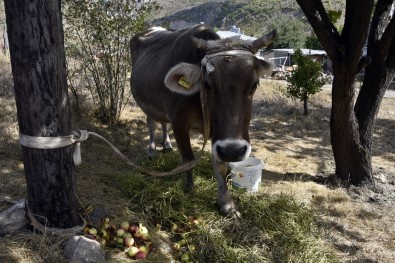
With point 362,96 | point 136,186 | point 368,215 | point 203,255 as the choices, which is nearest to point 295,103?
point 362,96

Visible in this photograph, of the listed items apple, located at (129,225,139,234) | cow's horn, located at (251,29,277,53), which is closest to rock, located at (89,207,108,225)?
apple, located at (129,225,139,234)

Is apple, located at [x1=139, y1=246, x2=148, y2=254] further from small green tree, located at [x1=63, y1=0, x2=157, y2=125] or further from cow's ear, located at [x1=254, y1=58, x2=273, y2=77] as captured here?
small green tree, located at [x1=63, y1=0, x2=157, y2=125]

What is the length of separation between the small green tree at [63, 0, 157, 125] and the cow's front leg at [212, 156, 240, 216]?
356cm

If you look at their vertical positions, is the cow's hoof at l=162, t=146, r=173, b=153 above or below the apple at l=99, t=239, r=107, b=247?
below

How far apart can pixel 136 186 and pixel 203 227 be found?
95 cm

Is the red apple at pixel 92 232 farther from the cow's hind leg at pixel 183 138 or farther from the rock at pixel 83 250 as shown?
the cow's hind leg at pixel 183 138

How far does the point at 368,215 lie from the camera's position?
4.25 meters

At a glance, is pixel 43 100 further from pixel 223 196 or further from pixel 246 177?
pixel 246 177

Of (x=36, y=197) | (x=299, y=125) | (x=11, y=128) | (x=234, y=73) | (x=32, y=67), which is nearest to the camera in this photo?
(x=32, y=67)

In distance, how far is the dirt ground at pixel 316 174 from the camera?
3791 mm

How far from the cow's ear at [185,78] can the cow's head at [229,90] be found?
0.09 m

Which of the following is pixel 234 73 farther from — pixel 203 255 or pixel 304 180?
pixel 304 180

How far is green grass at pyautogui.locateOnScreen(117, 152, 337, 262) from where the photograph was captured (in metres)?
3.21

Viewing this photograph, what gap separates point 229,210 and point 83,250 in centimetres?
145
